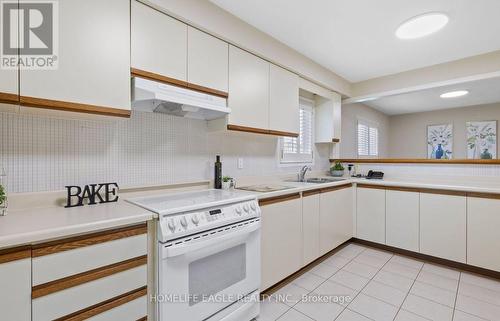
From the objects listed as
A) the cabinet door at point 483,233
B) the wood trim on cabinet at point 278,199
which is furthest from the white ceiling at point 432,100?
the wood trim on cabinet at point 278,199

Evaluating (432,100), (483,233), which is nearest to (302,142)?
(483,233)

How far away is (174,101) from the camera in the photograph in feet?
4.99

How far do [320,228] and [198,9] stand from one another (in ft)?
7.67

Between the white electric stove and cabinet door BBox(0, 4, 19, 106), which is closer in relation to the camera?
cabinet door BBox(0, 4, 19, 106)

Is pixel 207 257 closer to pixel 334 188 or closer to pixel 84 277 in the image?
pixel 84 277

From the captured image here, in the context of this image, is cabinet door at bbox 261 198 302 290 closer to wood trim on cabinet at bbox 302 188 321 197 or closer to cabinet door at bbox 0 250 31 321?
wood trim on cabinet at bbox 302 188 321 197

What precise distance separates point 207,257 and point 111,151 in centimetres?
97

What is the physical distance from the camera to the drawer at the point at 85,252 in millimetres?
938

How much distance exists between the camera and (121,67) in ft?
4.62

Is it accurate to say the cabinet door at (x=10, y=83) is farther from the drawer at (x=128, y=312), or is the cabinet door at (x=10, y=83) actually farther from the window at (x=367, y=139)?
the window at (x=367, y=139)

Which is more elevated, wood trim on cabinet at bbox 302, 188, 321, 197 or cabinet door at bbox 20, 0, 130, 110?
cabinet door at bbox 20, 0, 130, 110

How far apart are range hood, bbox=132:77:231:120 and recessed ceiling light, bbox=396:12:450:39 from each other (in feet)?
5.89

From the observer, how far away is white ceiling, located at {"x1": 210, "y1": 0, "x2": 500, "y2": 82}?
6.25 feet

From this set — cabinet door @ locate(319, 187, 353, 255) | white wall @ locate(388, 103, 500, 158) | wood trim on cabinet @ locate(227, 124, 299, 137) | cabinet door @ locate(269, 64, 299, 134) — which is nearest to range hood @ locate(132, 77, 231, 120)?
wood trim on cabinet @ locate(227, 124, 299, 137)
